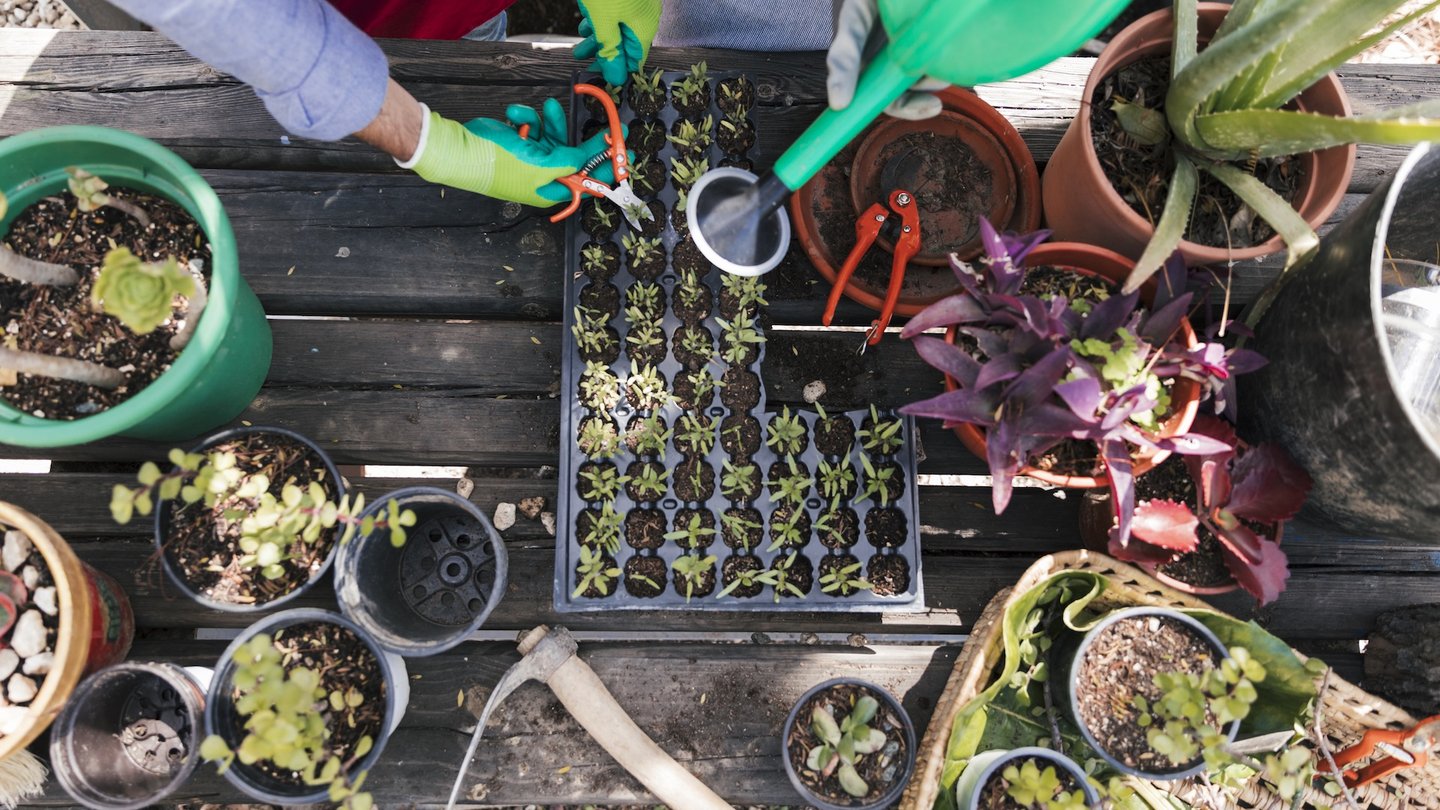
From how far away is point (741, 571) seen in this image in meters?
1.33

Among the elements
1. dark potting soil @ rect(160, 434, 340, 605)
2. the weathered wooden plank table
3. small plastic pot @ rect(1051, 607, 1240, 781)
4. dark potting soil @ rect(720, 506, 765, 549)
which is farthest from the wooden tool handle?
small plastic pot @ rect(1051, 607, 1240, 781)

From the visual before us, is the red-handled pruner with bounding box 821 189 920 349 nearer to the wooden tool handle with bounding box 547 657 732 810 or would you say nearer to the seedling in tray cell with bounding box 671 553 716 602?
the seedling in tray cell with bounding box 671 553 716 602

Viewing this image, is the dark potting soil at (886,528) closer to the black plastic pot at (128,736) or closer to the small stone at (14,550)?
the black plastic pot at (128,736)

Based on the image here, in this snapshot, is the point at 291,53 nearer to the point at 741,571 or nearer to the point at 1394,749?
the point at 741,571

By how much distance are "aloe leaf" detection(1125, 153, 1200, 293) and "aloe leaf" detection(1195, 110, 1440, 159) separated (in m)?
0.05

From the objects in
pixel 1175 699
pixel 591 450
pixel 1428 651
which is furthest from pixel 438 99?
pixel 1428 651

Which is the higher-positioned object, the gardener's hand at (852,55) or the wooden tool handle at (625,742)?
the gardener's hand at (852,55)

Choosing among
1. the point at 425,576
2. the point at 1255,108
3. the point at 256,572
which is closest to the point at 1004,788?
the point at 425,576

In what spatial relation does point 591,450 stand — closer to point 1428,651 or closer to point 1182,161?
point 1182,161

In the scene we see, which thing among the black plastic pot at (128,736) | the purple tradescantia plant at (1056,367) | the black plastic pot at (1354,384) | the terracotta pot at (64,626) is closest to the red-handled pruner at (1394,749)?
the black plastic pot at (1354,384)

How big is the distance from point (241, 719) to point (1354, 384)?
1575 millimetres

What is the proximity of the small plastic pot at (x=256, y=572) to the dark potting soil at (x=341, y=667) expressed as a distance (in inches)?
2.2

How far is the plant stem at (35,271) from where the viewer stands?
1093mm


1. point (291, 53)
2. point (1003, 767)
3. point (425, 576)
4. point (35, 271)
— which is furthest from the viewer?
point (425, 576)
